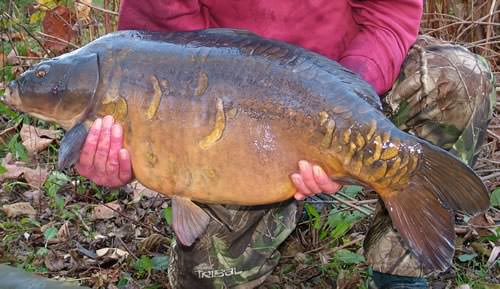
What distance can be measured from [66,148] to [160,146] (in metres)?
0.21

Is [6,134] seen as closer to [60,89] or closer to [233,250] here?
[233,250]

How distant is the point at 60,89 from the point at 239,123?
0.44m

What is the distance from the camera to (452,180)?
170 centimetres

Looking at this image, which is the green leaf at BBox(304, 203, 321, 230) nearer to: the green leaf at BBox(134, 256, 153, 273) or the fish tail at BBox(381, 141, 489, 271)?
the green leaf at BBox(134, 256, 153, 273)

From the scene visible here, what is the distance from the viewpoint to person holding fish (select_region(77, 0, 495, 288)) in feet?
7.34

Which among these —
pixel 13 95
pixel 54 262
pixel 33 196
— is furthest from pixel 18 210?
pixel 13 95

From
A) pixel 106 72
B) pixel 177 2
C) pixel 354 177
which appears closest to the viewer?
pixel 354 177

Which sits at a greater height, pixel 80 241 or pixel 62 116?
pixel 62 116

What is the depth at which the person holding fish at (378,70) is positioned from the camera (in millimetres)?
2236

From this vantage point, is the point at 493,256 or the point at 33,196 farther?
the point at 33,196

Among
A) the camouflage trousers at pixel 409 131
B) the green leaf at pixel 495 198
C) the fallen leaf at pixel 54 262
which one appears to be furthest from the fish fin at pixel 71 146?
the green leaf at pixel 495 198

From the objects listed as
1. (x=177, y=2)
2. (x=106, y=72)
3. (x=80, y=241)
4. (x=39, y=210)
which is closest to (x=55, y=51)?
(x=39, y=210)

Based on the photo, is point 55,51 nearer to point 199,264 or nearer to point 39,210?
point 39,210

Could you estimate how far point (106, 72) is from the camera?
6.16ft
